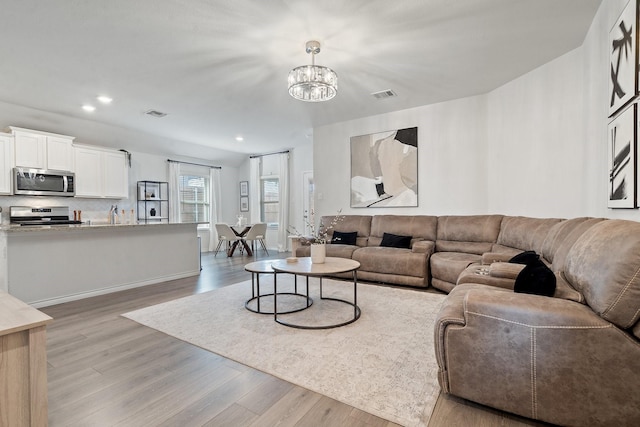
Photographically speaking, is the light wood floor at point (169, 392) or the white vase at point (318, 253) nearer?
the light wood floor at point (169, 392)

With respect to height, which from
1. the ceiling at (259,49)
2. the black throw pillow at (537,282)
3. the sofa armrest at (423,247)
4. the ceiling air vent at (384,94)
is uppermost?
the ceiling air vent at (384,94)

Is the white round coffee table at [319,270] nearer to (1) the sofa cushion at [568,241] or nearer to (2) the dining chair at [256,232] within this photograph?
(1) the sofa cushion at [568,241]

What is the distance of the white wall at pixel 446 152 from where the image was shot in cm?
451

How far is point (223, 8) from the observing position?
245 centimetres

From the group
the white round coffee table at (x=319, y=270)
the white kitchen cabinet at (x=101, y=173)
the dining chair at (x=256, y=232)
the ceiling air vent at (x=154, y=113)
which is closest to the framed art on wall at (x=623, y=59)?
the white round coffee table at (x=319, y=270)

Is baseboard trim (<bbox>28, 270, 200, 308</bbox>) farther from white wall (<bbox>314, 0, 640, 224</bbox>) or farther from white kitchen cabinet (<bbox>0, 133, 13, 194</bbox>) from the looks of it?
white wall (<bbox>314, 0, 640, 224</bbox>)

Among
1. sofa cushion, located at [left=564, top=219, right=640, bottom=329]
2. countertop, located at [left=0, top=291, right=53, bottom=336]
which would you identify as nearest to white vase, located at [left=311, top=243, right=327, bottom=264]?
sofa cushion, located at [left=564, top=219, right=640, bottom=329]

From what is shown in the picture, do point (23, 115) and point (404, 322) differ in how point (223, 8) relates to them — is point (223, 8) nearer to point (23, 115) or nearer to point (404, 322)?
point (404, 322)

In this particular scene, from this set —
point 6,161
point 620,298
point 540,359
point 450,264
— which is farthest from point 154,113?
point 620,298

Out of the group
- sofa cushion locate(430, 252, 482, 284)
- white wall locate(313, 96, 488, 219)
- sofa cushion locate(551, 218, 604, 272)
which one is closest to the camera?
sofa cushion locate(551, 218, 604, 272)

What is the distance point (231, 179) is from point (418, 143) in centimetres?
579

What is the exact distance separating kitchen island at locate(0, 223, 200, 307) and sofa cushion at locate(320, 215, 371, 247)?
2564 mm

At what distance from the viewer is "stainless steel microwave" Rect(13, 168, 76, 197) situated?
4688mm

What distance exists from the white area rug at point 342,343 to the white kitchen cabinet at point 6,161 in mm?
3465
